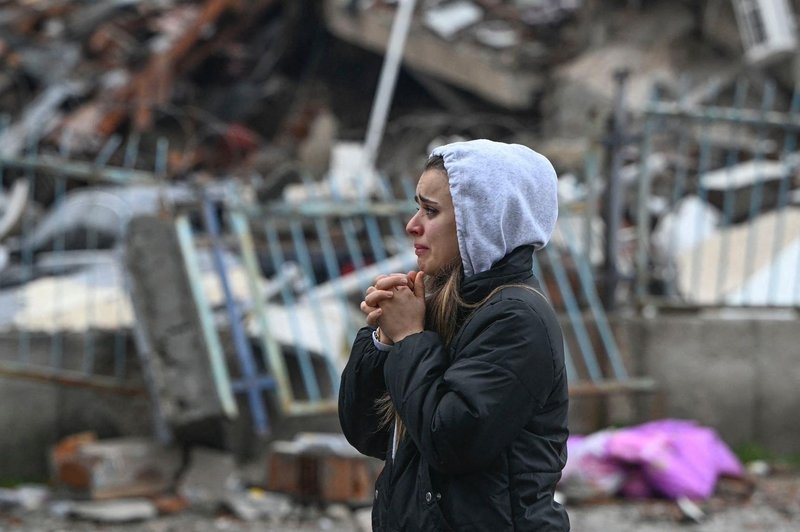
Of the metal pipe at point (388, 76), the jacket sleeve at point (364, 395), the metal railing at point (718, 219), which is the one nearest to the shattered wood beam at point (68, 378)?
the metal railing at point (718, 219)

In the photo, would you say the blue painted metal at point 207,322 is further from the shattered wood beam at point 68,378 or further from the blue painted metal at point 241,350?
the shattered wood beam at point 68,378

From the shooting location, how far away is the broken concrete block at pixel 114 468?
16.6 feet

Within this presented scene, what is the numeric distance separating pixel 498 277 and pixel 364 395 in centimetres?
39

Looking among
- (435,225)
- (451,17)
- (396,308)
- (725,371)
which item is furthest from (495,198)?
(451,17)

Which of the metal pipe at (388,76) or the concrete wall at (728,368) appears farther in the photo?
the metal pipe at (388,76)

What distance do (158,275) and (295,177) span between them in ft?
6.32

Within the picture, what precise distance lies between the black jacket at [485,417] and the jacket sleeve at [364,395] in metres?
0.08

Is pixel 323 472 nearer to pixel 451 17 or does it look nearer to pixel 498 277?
pixel 498 277

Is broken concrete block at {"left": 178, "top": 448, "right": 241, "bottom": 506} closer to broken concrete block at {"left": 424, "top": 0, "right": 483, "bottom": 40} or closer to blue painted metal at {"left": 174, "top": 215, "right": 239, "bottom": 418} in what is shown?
blue painted metal at {"left": 174, "top": 215, "right": 239, "bottom": 418}

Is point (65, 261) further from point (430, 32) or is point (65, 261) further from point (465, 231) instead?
point (430, 32)

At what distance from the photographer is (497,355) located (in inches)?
76.2

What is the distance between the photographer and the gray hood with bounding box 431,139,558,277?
6.63 feet

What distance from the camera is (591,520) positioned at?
495cm

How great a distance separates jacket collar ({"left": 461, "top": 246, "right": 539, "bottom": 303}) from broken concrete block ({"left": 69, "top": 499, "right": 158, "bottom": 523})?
10.7 ft
